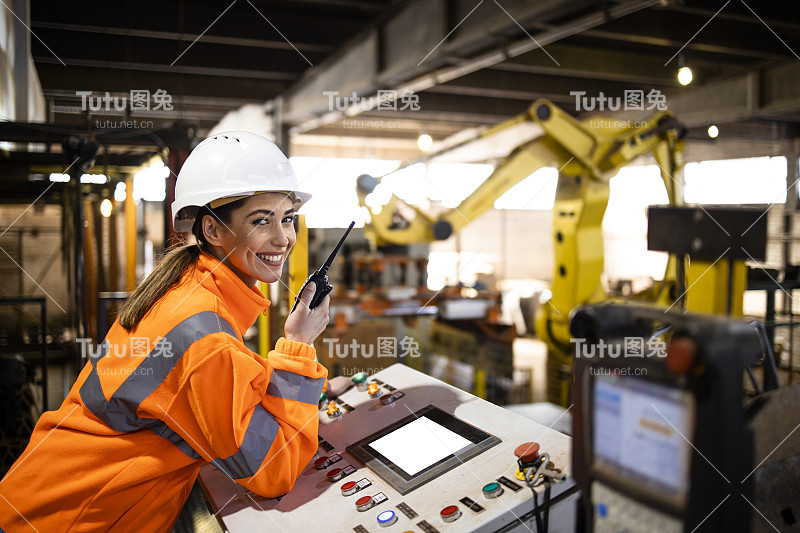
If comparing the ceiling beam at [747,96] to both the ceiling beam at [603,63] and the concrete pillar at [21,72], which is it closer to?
the ceiling beam at [603,63]

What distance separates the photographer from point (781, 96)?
7.27 m

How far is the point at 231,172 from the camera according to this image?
182cm

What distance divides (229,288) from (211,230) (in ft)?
0.71

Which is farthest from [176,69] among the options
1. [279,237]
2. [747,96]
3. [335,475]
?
[747,96]

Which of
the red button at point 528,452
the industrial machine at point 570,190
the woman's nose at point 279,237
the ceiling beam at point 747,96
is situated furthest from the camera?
the ceiling beam at point 747,96

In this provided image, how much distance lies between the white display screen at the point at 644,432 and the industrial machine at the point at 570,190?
11.5ft

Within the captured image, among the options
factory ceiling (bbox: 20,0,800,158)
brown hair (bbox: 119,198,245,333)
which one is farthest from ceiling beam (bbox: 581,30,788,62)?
brown hair (bbox: 119,198,245,333)

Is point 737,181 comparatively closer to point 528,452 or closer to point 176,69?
point 176,69

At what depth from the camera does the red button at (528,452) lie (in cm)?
160

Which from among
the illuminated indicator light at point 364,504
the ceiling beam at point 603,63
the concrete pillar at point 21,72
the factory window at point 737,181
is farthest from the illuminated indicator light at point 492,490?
the factory window at point 737,181

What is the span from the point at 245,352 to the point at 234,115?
31.2ft

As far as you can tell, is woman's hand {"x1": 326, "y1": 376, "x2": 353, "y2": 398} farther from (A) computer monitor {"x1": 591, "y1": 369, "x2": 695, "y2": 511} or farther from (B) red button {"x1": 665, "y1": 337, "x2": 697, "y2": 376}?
(B) red button {"x1": 665, "y1": 337, "x2": 697, "y2": 376}

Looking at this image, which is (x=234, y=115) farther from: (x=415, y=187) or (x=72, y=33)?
(x=415, y=187)

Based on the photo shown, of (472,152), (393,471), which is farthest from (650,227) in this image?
(472,152)
